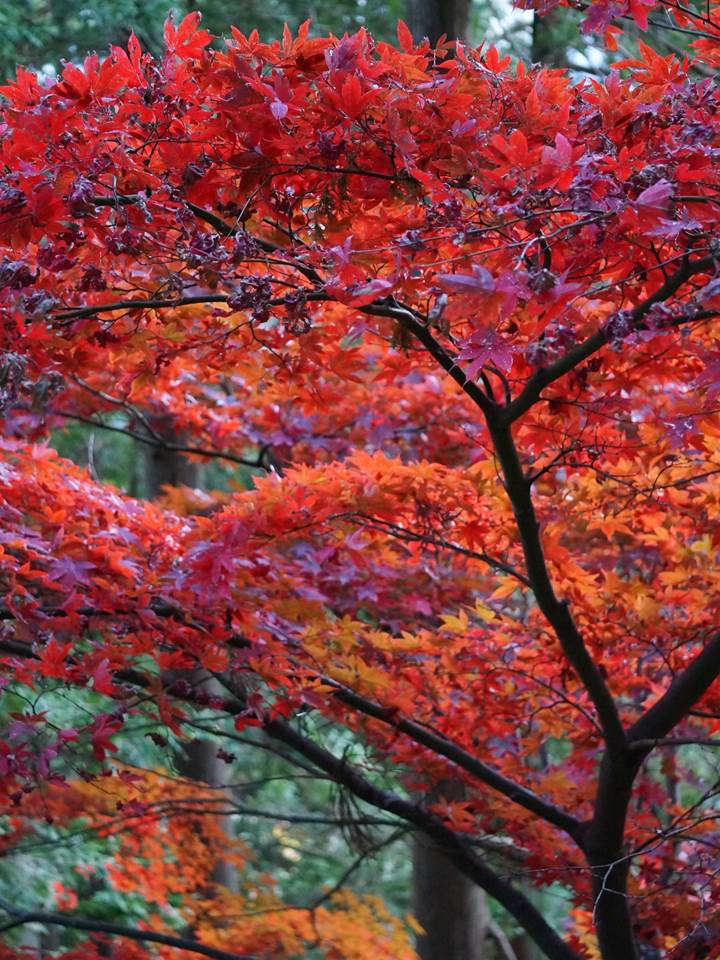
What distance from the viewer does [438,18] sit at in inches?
180

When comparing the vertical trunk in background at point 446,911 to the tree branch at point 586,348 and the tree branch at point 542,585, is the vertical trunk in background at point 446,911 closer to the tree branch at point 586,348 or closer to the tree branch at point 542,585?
the tree branch at point 542,585

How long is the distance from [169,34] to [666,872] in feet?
13.5

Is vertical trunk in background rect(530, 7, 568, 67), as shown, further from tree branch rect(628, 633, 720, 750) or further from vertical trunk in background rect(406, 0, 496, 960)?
vertical trunk in background rect(406, 0, 496, 960)

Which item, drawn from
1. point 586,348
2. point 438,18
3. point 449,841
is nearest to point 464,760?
point 449,841

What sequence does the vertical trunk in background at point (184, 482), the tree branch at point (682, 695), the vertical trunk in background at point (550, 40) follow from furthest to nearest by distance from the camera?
1. the vertical trunk in background at point (184, 482)
2. the vertical trunk in background at point (550, 40)
3. the tree branch at point (682, 695)

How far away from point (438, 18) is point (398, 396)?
71.8 inches

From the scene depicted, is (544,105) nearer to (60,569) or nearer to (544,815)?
(60,569)

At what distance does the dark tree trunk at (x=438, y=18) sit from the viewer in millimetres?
4562

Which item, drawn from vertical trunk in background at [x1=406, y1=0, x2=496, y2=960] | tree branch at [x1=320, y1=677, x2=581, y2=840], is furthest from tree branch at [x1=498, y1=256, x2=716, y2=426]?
vertical trunk in background at [x1=406, y1=0, x2=496, y2=960]

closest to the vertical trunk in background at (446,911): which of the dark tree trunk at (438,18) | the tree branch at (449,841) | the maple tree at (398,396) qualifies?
the maple tree at (398,396)

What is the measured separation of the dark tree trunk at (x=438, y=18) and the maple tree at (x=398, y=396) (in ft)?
5.20

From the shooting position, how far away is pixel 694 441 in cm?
275

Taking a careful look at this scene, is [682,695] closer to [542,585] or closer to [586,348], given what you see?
[542,585]

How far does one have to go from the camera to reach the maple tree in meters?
2.18
